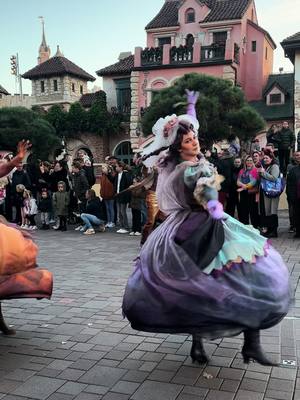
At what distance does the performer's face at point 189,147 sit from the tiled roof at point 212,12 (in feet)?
92.6

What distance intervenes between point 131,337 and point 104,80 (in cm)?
3157

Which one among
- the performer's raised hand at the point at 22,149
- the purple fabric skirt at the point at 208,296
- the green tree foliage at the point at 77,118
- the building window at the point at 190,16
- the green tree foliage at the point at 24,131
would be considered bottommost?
the purple fabric skirt at the point at 208,296

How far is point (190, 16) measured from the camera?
101 feet

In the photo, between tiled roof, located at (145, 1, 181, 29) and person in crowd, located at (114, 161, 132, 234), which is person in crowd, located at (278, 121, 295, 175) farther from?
tiled roof, located at (145, 1, 181, 29)

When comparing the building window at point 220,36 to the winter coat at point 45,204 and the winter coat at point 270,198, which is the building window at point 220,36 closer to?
the winter coat at point 45,204

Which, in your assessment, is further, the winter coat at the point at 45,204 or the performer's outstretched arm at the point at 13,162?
the winter coat at the point at 45,204

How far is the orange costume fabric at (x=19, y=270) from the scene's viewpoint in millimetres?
3729

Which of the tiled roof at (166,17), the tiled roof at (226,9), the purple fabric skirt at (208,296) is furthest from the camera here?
the tiled roof at (166,17)

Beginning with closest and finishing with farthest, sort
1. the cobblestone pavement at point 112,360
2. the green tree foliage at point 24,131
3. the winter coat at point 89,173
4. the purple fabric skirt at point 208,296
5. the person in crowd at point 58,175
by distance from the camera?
the purple fabric skirt at point 208,296 < the cobblestone pavement at point 112,360 < the person in crowd at point 58,175 < the winter coat at point 89,173 < the green tree foliage at point 24,131

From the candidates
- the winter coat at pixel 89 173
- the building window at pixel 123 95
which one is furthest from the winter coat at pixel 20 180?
the building window at pixel 123 95

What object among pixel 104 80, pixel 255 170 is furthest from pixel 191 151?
pixel 104 80

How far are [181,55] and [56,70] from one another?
11470 mm

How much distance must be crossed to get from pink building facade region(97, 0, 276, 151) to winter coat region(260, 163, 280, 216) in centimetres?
1923

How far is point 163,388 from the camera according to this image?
11.3 ft
